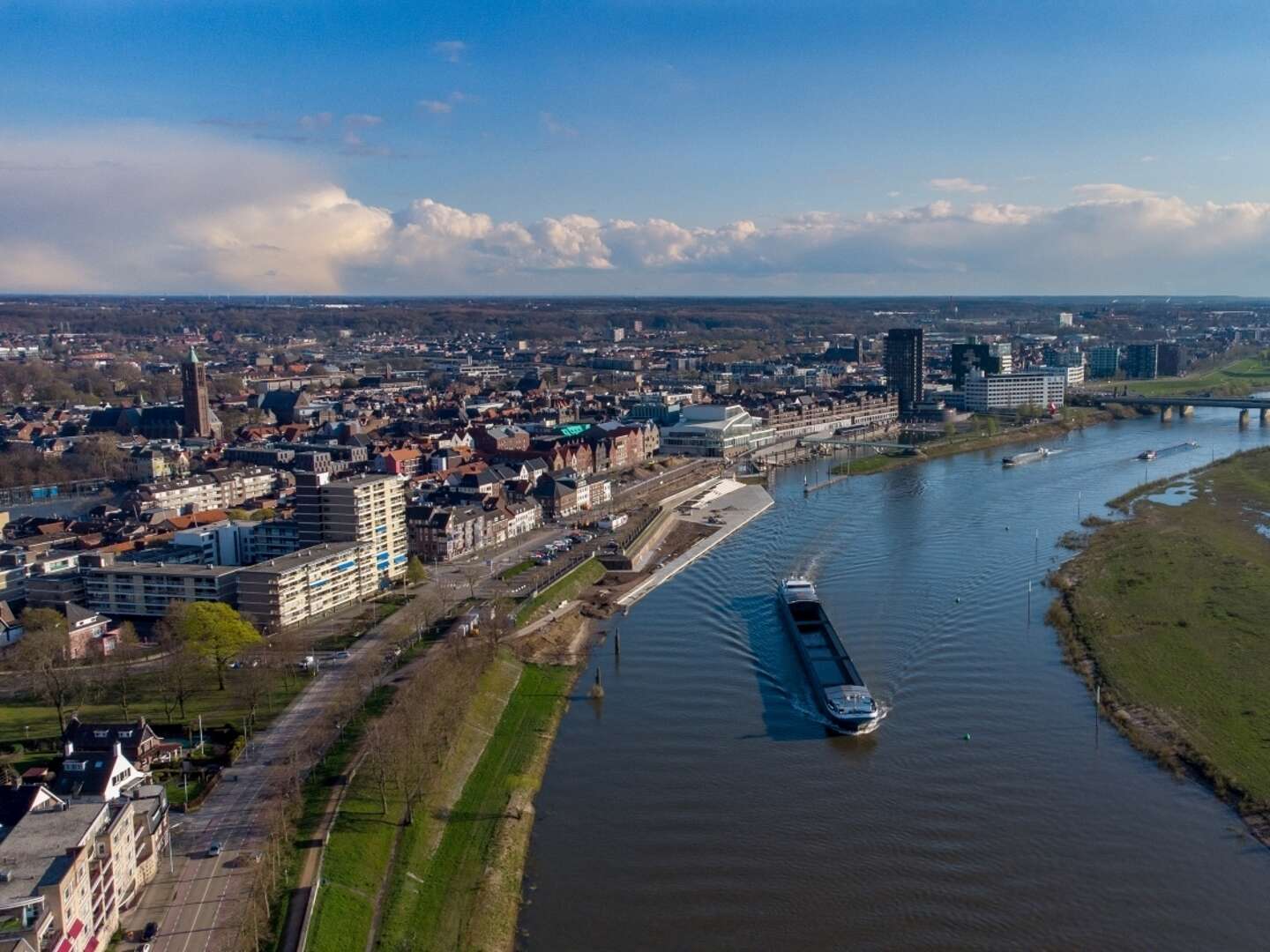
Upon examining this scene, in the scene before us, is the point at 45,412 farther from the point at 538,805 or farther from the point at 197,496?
the point at 538,805

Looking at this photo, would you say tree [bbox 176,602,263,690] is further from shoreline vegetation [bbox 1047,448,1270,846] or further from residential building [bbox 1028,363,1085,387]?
residential building [bbox 1028,363,1085,387]

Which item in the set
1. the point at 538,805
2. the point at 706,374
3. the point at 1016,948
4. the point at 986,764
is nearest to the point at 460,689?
the point at 538,805

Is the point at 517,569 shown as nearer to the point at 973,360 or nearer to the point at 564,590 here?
the point at 564,590

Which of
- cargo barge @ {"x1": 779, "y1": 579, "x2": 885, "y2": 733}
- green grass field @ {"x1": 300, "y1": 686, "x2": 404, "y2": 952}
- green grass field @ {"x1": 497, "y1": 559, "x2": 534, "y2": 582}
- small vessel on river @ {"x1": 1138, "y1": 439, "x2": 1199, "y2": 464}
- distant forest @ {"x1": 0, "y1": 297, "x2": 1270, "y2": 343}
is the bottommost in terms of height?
green grass field @ {"x1": 300, "y1": 686, "x2": 404, "y2": 952}

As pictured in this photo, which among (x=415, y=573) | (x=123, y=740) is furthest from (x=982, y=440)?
(x=123, y=740)

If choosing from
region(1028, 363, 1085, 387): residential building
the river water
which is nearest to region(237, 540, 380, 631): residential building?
the river water

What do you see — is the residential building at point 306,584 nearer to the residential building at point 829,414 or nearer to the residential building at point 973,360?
the residential building at point 829,414

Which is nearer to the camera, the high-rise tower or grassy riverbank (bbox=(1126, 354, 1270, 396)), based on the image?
the high-rise tower

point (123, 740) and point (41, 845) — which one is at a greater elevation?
point (41, 845)
